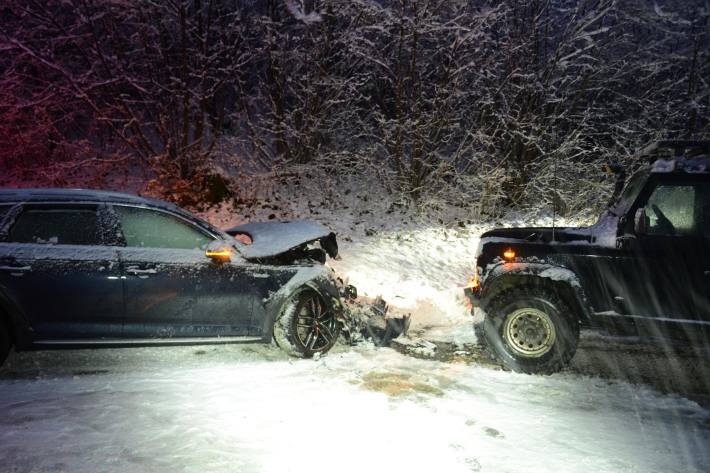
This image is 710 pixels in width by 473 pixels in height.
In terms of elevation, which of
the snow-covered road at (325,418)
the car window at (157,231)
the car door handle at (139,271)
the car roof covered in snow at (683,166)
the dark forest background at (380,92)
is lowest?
the snow-covered road at (325,418)

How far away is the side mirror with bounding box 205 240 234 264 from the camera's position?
523 cm

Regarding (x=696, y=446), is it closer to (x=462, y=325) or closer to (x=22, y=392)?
(x=462, y=325)

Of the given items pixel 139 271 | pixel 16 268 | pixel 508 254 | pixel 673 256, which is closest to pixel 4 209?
pixel 16 268

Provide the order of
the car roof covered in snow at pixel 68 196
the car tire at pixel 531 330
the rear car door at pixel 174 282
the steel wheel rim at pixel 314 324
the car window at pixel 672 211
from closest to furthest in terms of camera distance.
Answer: the car roof covered in snow at pixel 68 196 < the rear car door at pixel 174 282 < the car window at pixel 672 211 < the car tire at pixel 531 330 < the steel wheel rim at pixel 314 324

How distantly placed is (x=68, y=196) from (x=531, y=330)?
490 cm

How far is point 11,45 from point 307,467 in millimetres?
11140

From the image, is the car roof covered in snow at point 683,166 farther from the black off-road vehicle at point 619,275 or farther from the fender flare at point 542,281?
the fender flare at point 542,281

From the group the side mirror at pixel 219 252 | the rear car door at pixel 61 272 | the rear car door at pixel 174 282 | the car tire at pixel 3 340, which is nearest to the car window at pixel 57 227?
the rear car door at pixel 61 272

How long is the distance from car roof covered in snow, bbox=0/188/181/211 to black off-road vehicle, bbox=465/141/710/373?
147 inches

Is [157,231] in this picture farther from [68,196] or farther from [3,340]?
[3,340]

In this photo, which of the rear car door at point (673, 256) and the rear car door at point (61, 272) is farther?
the rear car door at point (673, 256)

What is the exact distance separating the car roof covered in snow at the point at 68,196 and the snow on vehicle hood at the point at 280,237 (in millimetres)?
971

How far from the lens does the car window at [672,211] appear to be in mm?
5137

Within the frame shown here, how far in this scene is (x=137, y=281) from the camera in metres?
4.98
